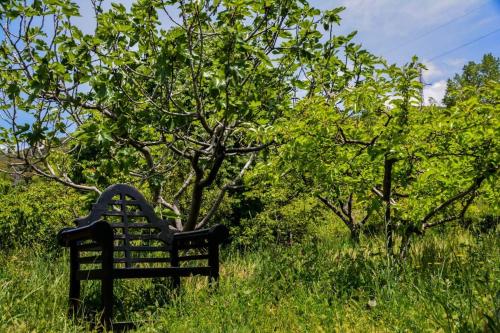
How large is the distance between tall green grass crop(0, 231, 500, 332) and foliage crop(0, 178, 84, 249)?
13.5 ft

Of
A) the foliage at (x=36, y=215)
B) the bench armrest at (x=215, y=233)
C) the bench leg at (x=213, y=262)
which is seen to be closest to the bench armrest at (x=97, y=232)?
the bench armrest at (x=215, y=233)

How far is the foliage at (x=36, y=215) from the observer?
935 centimetres

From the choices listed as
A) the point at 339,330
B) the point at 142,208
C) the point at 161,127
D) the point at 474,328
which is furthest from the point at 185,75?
the point at 474,328

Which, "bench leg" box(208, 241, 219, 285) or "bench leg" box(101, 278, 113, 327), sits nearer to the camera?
"bench leg" box(101, 278, 113, 327)

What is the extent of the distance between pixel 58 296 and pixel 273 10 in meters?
3.19

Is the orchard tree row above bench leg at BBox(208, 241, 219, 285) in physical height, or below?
above

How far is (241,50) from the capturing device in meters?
3.74

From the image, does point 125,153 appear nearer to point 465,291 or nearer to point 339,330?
point 339,330

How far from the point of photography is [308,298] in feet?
11.5

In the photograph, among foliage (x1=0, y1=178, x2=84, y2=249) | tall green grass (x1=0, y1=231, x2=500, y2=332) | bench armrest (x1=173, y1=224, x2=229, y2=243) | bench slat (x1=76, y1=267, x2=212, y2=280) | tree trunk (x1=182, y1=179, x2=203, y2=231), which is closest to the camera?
tall green grass (x1=0, y1=231, x2=500, y2=332)

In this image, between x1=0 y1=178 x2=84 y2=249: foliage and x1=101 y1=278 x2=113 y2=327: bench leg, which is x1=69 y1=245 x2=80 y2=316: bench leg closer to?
x1=101 y1=278 x2=113 y2=327: bench leg

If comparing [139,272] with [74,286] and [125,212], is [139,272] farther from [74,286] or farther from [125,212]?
[125,212]

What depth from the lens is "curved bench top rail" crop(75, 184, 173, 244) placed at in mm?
4406

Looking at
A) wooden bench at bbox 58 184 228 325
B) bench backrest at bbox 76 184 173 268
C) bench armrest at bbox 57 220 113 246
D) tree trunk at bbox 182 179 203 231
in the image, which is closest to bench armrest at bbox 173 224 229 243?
wooden bench at bbox 58 184 228 325
